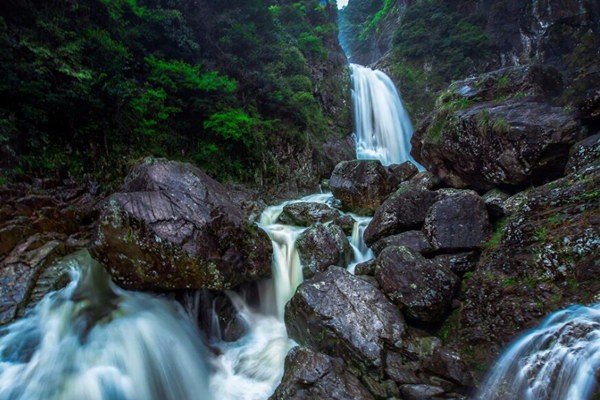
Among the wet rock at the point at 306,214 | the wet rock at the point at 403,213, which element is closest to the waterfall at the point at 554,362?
the wet rock at the point at 403,213

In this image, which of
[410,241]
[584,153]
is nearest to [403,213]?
[410,241]

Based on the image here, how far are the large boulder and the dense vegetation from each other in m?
5.82

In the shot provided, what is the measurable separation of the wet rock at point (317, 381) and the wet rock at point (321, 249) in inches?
103

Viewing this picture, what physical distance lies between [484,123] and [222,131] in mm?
7078

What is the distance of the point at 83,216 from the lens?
6.44 m

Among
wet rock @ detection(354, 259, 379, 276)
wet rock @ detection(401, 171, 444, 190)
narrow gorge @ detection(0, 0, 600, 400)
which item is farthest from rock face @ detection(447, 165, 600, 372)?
wet rock @ detection(401, 171, 444, 190)

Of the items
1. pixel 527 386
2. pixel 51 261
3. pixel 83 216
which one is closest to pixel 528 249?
pixel 527 386

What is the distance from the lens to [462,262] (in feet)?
17.4

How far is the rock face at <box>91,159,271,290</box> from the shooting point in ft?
16.2

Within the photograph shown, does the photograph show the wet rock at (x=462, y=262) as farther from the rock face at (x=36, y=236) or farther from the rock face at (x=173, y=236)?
the rock face at (x=36, y=236)

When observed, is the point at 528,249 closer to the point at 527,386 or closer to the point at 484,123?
the point at 527,386

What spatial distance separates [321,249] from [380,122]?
39.9 feet

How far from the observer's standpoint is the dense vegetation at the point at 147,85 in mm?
5988

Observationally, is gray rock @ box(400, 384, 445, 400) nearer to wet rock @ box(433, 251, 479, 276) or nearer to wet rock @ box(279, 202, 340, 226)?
wet rock @ box(433, 251, 479, 276)
